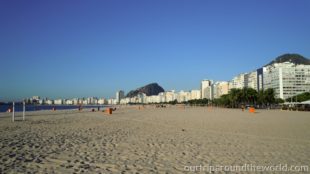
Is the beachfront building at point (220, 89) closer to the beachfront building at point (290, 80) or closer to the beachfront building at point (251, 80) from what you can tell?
the beachfront building at point (251, 80)

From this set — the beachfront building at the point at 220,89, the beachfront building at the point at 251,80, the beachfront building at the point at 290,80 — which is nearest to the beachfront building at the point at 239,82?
the beachfront building at the point at 251,80

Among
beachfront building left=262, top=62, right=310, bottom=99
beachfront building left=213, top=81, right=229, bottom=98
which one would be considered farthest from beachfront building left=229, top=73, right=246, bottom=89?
beachfront building left=262, top=62, right=310, bottom=99

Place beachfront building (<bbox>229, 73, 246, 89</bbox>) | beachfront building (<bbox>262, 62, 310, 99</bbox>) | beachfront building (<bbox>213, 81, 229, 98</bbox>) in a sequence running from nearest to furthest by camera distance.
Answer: beachfront building (<bbox>262, 62, 310, 99</bbox>) < beachfront building (<bbox>229, 73, 246, 89</bbox>) < beachfront building (<bbox>213, 81, 229, 98</bbox>)

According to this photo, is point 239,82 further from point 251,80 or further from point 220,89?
point 220,89

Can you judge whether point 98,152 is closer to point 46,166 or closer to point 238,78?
point 46,166

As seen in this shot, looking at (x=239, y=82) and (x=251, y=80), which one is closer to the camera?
(x=251, y=80)

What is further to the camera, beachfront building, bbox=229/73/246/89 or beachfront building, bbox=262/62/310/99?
beachfront building, bbox=229/73/246/89

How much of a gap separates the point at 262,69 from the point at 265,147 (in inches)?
5710

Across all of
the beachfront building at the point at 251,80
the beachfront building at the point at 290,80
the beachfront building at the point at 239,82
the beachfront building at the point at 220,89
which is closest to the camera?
the beachfront building at the point at 290,80

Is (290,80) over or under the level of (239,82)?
under

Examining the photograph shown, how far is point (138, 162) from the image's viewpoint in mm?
5965

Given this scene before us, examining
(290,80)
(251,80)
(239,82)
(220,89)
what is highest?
(251,80)

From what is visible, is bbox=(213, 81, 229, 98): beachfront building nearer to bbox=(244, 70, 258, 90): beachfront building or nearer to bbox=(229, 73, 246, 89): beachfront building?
bbox=(229, 73, 246, 89): beachfront building

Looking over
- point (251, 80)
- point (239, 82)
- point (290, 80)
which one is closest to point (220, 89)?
point (239, 82)
